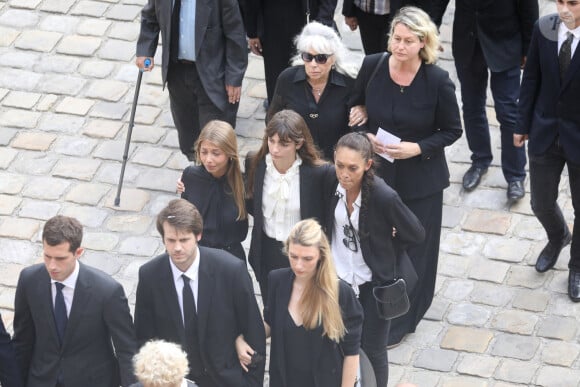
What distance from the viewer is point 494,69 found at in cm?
1082

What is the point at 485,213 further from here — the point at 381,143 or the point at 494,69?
the point at 381,143

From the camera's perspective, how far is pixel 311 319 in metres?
8.03

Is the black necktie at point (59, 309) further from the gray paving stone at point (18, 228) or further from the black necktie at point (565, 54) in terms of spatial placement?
the black necktie at point (565, 54)

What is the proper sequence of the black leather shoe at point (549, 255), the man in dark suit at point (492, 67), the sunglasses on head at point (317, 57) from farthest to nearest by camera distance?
the man in dark suit at point (492, 67)
the black leather shoe at point (549, 255)
the sunglasses on head at point (317, 57)

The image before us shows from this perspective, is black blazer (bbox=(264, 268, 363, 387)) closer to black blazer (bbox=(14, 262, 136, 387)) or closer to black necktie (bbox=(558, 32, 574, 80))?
black blazer (bbox=(14, 262, 136, 387))

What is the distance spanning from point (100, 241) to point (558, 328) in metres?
3.50

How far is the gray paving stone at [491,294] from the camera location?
406 inches

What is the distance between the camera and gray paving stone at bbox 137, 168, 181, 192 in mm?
11672

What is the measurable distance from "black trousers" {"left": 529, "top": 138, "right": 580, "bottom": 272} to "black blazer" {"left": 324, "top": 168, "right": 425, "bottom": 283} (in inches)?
58.9

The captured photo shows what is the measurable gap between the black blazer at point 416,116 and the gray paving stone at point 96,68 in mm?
3922

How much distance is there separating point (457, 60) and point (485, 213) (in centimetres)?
120

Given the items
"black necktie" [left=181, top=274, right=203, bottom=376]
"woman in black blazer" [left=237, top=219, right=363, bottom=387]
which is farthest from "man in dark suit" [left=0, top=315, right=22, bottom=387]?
"woman in black blazer" [left=237, top=219, right=363, bottom=387]

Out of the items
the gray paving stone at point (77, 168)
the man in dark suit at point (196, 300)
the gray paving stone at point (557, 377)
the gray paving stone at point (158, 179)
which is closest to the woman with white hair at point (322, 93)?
the man in dark suit at point (196, 300)

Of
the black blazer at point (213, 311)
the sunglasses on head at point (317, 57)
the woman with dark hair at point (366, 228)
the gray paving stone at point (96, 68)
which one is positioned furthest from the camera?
the gray paving stone at point (96, 68)
